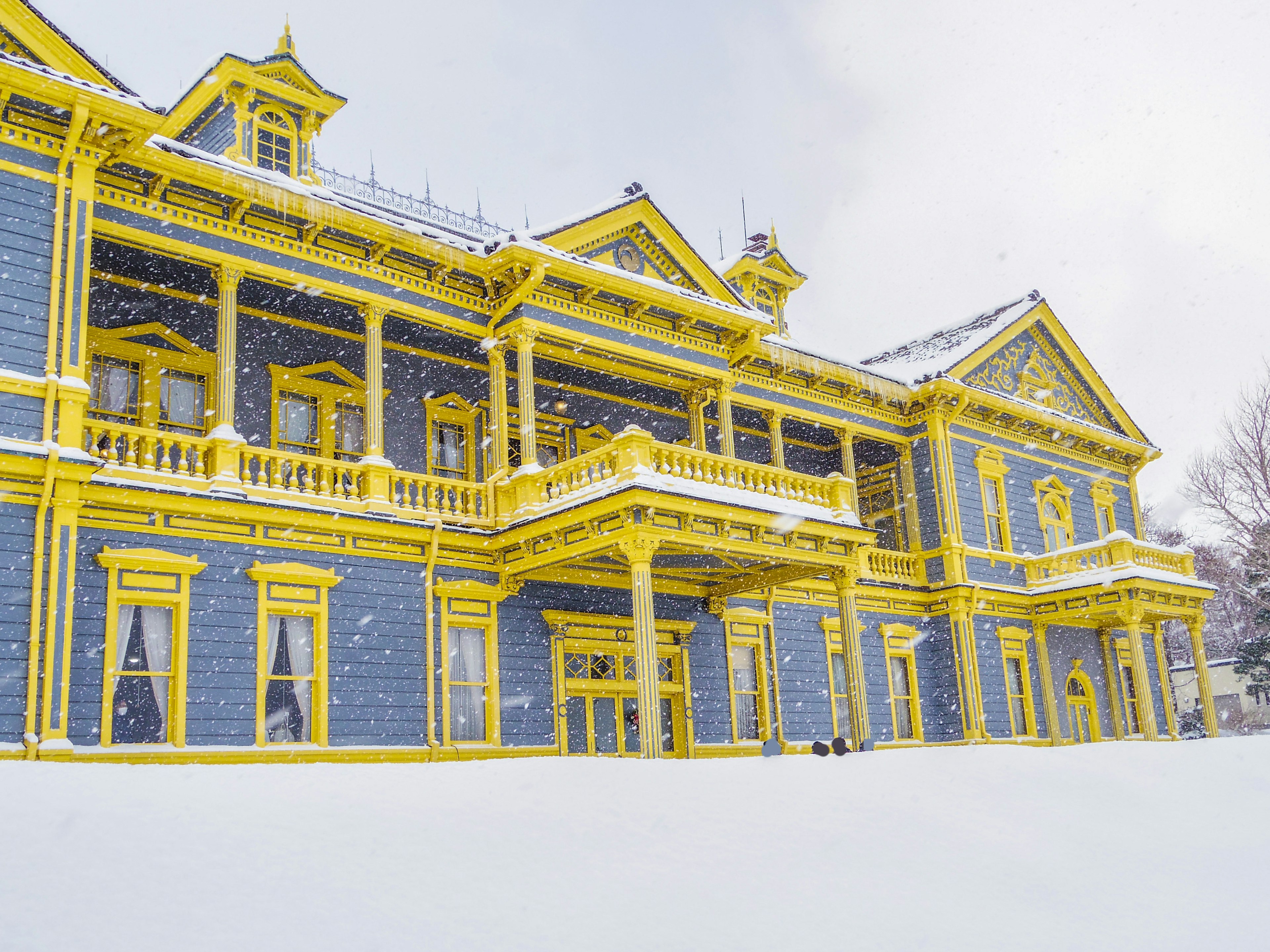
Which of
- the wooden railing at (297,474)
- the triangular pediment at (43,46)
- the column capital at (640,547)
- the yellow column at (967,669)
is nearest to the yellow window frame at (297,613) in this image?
the wooden railing at (297,474)

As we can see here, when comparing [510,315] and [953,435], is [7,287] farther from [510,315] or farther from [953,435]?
[953,435]

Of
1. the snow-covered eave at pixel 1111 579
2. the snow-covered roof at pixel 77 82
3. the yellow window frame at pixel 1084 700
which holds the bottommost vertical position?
the yellow window frame at pixel 1084 700

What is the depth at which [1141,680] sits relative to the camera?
82.1 ft

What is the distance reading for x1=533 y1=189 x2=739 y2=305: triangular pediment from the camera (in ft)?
64.8

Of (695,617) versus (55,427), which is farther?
(695,617)

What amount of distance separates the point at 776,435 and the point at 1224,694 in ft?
130

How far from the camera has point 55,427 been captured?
538 inches

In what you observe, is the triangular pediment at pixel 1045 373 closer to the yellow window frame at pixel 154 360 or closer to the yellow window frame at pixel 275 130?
the yellow window frame at pixel 275 130

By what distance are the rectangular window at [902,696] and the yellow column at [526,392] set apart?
34.8 ft

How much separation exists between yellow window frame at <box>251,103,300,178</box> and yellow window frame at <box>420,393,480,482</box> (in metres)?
4.46

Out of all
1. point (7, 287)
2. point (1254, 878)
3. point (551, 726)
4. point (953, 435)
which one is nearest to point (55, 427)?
point (7, 287)

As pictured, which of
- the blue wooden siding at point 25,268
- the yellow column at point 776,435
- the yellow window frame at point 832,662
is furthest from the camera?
the yellow column at point 776,435

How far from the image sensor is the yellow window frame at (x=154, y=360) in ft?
54.6

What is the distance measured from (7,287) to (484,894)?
10.2m
